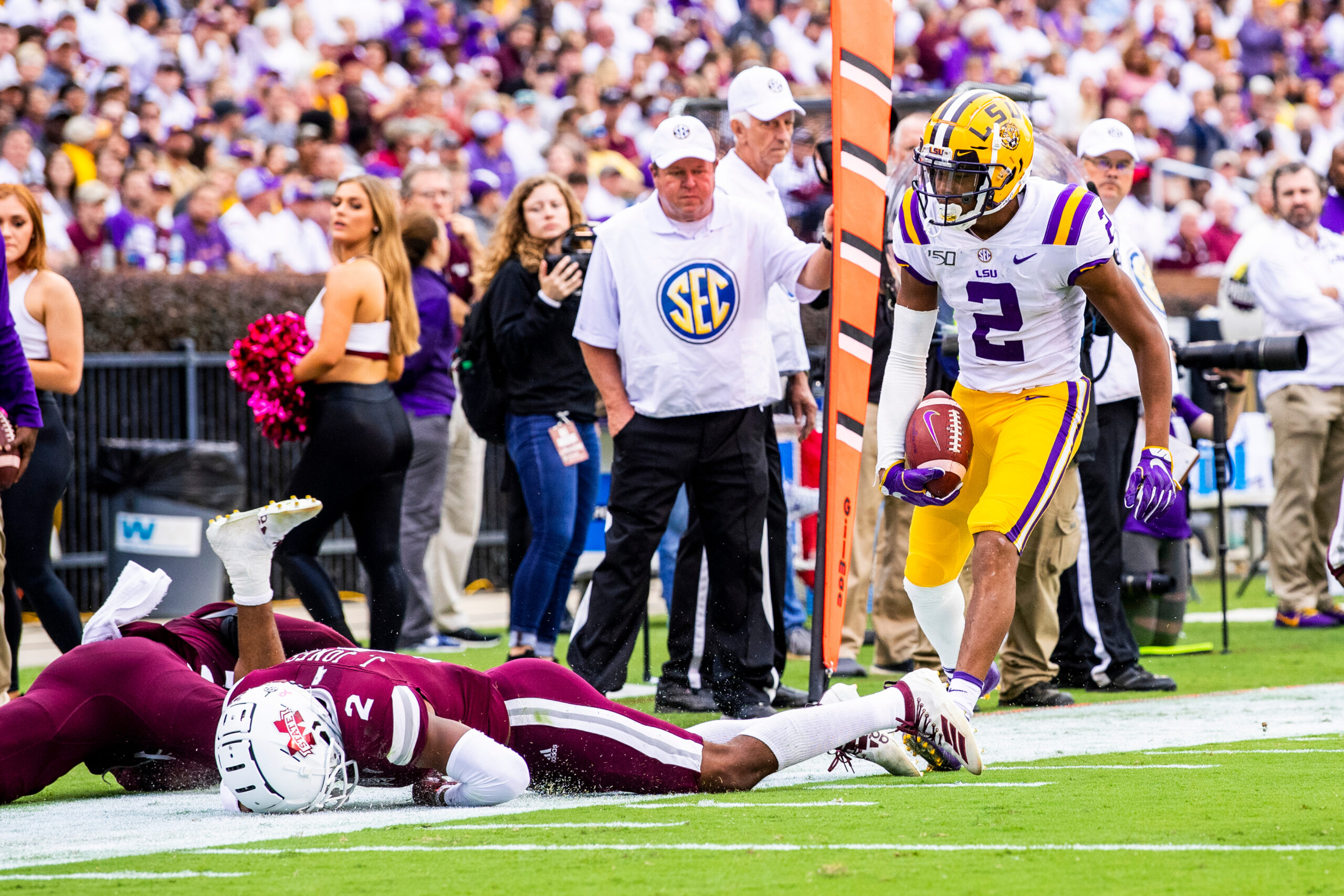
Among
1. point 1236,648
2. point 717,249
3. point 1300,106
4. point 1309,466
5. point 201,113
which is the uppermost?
point 1300,106

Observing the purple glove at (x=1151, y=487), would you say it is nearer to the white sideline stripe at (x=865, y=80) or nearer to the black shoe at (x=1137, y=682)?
the white sideline stripe at (x=865, y=80)

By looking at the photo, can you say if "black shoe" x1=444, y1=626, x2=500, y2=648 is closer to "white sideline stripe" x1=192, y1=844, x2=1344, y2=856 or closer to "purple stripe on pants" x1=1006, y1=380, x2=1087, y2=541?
"purple stripe on pants" x1=1006, y1=380, x2=1087, y2=541

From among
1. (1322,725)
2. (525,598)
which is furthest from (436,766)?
(525,598)

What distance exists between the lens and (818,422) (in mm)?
9617

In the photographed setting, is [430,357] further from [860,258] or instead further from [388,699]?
[388,699]

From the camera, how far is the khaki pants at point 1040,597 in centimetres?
721

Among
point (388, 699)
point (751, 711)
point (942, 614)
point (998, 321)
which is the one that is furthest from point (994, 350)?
point (388, 699)

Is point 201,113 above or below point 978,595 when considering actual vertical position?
above

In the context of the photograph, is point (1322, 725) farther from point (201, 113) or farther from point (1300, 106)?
point (1300, 106)

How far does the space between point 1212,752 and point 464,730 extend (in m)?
2.45

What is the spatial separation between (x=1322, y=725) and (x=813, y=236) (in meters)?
4.17

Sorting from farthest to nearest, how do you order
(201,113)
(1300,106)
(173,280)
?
(1300,106), (201,113), (173,280)

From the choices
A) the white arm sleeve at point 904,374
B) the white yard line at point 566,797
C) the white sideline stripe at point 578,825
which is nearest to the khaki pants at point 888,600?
the white yard line at point 566,797

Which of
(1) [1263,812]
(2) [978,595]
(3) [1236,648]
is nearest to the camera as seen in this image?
(1) [1263,812]
